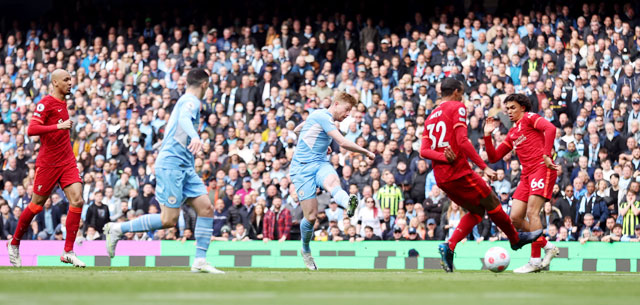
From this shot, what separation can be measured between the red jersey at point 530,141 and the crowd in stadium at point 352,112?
193 inches

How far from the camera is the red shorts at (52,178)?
40.0 ft

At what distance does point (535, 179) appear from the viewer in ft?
39.8

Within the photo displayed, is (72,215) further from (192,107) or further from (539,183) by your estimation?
(539,183)

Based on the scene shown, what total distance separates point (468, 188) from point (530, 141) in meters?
1.64

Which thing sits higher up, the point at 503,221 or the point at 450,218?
the point at 450,218

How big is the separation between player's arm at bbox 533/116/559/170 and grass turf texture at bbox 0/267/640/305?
253 cm

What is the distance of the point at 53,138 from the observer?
480 inches

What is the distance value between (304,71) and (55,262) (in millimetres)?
8442

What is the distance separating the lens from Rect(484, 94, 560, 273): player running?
39.5 feet

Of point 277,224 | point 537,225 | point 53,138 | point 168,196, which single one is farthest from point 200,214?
point 277,224

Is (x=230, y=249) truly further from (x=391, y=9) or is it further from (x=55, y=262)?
(x=391, y=9)

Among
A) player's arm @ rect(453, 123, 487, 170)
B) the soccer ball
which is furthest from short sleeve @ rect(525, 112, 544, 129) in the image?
the soccer ball

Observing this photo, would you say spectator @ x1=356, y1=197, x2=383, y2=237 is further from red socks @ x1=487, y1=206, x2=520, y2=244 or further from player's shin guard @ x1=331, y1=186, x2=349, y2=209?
red socks @ x1=487, y1=206, x2=520, y2=244

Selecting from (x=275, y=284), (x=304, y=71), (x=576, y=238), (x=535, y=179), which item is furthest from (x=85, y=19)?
(x=275, y=284)
